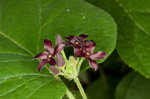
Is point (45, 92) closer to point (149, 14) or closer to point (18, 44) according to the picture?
point (18, 44)

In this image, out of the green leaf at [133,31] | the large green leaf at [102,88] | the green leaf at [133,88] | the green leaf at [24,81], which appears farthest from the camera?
the large green leaf at [102,88]

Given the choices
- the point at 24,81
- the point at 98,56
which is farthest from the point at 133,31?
the point at 24,81

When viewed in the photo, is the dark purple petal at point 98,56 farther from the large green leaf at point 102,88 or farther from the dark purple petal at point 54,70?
the large green leaf at point 102,88

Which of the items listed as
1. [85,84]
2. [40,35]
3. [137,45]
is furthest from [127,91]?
[40,35]

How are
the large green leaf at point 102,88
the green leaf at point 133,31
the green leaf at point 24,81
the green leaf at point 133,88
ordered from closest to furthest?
the green leaf at point 24,81, the green leaf at point 133,31, the green leaf at point 133,88, the large green leaf at point 102,88

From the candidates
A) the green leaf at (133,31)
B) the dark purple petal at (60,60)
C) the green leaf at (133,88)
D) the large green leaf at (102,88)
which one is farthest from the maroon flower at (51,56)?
the large green leaf at (102,88)

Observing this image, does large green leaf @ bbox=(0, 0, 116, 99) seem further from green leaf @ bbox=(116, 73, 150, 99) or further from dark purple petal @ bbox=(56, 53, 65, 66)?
green leaf @ bbox=(116, 73, 150, 99)
